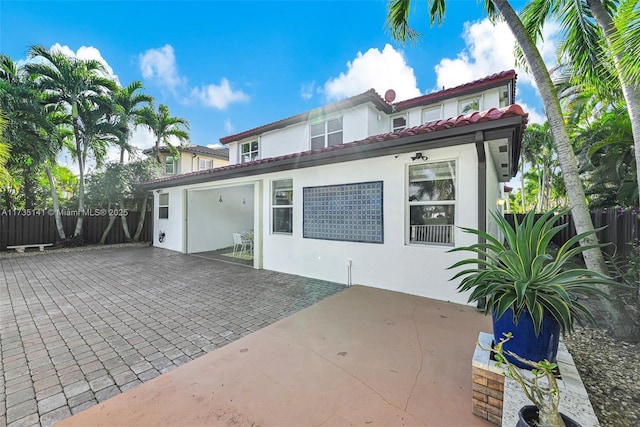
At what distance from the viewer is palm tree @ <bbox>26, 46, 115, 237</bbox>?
11.0m

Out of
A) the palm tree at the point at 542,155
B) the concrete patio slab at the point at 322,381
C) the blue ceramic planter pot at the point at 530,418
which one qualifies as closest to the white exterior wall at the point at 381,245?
the concrete patio slab at the point at 322,381

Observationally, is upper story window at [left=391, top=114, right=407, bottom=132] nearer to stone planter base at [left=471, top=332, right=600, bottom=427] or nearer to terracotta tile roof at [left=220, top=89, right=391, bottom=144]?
terracotta tile roof at [left=220, top=89, right=391, bottom=144]

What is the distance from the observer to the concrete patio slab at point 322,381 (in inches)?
91.3

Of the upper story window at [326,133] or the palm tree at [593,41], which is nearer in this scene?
the palm tree at [593,41]

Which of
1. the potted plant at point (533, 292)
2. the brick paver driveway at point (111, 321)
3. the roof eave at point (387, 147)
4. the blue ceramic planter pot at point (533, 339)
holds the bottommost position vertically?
the brick paver driveway at point (111, 321)

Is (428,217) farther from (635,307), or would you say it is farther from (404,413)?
(404,413)

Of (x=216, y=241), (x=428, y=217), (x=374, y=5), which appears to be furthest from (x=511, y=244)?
(x=216, y=241)

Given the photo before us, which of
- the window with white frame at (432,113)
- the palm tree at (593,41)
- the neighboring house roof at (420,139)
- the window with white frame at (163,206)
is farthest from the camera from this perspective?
the window with white frame at (163,206)

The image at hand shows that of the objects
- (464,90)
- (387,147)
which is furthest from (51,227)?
(464,90)

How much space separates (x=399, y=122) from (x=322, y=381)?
33.7 ft

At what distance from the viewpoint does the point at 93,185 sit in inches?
529

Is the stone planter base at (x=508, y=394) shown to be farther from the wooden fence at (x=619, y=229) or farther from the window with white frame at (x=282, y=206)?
the window with white frame at (x=282, y=206)

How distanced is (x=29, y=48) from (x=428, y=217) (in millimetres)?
16301

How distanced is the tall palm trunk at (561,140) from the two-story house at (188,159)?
1839 centimetres
